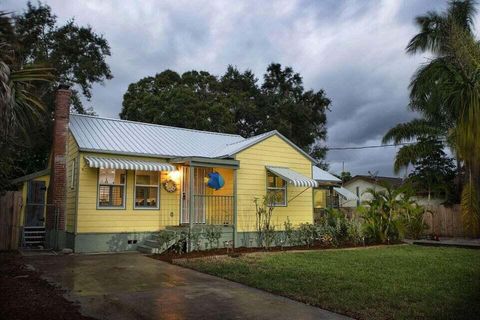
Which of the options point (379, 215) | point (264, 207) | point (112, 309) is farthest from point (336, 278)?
point (379, 215)

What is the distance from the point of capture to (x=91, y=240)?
1341cm

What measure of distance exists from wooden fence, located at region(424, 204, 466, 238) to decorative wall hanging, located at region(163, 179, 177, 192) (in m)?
13.4

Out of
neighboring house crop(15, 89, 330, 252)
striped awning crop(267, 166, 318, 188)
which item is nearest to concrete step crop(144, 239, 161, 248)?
neighboring house crop(15, 89, 330, 252)

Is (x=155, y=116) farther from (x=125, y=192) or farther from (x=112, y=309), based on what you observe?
(x=112, y=309)

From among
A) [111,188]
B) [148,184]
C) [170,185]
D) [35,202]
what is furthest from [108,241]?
[35,202]

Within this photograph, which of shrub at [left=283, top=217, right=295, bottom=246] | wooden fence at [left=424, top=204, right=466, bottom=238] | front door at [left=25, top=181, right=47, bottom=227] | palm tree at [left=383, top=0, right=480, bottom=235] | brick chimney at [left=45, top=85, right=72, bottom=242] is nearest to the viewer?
palm tree at [left=383, top=0, right=480, bottom=235]

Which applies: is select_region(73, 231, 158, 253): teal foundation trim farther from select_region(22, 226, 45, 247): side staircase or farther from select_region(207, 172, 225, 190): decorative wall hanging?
select_region(22, 226, 45, 247): side staircase

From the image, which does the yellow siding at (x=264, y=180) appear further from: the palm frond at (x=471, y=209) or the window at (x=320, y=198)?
the window at (x=320, y=198)

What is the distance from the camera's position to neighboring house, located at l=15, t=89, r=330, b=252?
13586 millimetres

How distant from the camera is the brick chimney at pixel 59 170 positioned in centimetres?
1395

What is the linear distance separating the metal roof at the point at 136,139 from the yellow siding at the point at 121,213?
19.1 inches

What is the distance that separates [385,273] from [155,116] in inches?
880

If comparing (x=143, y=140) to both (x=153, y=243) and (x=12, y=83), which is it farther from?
(x=12, y=83)

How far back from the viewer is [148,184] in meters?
14.8
